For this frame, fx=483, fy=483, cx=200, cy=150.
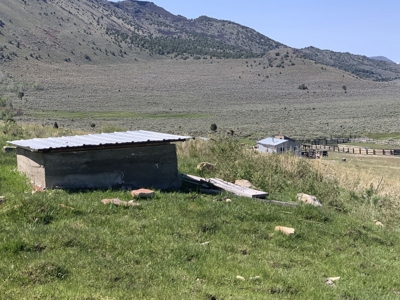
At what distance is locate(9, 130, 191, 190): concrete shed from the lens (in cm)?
986

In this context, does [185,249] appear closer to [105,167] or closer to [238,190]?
[105,167]

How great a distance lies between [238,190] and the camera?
36.2ft

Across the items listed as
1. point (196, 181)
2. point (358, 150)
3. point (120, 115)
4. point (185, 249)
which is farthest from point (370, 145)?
point (185, 249)

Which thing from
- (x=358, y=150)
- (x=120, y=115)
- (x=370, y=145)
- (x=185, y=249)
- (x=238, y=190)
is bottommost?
(x=370, y=145)

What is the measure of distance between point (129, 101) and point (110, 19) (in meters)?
125

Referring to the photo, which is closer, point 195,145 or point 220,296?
point 220,296

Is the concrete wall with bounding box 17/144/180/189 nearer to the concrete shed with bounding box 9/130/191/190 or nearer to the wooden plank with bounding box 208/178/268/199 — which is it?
the concrete shed with bounding box 9/130/191/190

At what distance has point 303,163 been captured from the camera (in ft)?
46.3

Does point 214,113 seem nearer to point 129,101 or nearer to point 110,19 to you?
point 129,101

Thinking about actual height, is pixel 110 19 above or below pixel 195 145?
above

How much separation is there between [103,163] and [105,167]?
0.32 ft

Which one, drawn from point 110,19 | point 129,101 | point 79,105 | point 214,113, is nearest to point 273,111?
point 214,113

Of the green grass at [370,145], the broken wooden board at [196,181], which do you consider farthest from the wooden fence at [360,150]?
the broken wooden board at [196,181]

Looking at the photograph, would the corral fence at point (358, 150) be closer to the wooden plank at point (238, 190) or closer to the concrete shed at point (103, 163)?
the wooden plank at point (238, 190)
